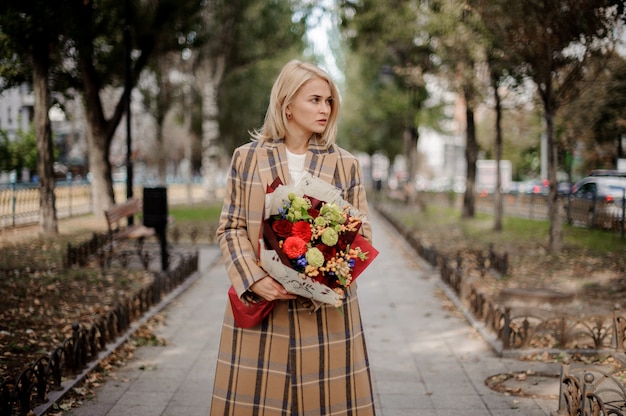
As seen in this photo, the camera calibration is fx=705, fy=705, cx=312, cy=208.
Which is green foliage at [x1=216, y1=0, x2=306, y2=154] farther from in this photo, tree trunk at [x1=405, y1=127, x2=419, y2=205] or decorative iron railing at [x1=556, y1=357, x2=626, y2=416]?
decorative iron railing at [x1=556, y1=357, x2=626, y2=416]

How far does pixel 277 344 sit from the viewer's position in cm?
299

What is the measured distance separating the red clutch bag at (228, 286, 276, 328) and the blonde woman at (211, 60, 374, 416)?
0.12 ft

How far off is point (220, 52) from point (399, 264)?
20805 millimetres

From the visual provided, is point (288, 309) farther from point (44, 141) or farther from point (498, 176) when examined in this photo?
point (498, 176)

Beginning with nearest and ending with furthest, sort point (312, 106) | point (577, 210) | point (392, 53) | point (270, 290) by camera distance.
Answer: point (270, 290), point (312, 106), point (577, 210), point (392, 53)

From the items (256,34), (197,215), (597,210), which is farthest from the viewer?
(256,34)

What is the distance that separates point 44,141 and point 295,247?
13.9 meters

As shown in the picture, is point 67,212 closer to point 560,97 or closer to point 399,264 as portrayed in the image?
point 399,264

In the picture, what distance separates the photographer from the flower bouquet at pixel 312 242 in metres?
2.76

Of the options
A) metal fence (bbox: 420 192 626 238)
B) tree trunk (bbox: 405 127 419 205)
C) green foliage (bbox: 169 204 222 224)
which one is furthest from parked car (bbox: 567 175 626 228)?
green foliage (bbox: 169 204 222 224)

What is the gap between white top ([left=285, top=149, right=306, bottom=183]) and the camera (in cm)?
316

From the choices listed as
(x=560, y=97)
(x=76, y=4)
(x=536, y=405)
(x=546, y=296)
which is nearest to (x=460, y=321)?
(x=546, y=296)

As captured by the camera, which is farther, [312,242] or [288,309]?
[288,309]

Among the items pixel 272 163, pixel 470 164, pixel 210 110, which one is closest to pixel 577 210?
pixel 470 164
